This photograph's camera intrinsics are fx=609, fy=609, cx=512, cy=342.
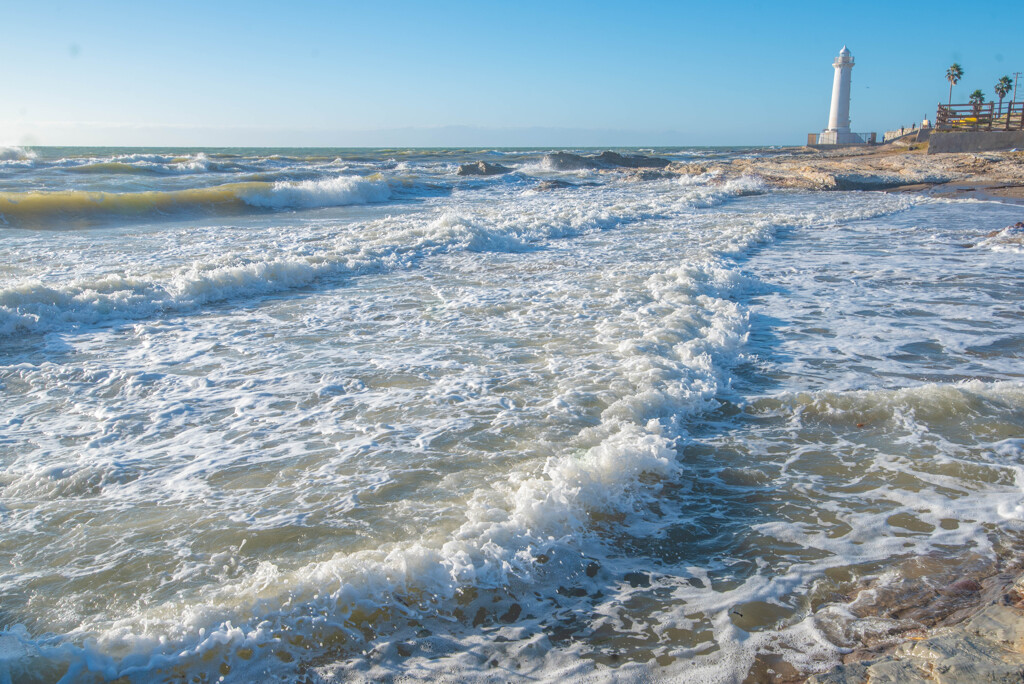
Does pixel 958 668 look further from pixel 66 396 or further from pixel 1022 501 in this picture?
pixel 66 396

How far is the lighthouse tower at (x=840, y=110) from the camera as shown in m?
55.6

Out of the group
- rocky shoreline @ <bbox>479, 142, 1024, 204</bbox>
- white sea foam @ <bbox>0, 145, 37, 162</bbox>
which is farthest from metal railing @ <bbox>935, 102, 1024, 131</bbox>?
white sea foam @ <bbox>0, 145, 37, 162</bbox>

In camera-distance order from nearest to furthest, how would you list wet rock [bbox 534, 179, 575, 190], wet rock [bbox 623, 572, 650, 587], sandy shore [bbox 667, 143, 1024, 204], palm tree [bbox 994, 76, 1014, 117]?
wet rock [bbox 623, 572, 650, 587] → sandy shore [bbox 667, 143, 1024, 204] → wet rock [bbox 534, 179, 575, 190] → palm tree [bbox 994, 76, 1014, 117]

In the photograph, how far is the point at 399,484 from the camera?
313cm

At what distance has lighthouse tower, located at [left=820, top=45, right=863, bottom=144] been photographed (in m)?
55.6

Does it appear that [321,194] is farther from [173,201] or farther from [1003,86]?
[1003,86]

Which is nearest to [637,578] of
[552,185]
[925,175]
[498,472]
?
[498,472]

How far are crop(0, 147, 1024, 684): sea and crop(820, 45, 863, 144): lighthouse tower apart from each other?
58.4m

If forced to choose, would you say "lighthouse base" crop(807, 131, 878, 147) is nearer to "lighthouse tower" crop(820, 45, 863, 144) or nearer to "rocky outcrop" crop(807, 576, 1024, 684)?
"lighthouse tower" crop(820, 45, 863, 144)

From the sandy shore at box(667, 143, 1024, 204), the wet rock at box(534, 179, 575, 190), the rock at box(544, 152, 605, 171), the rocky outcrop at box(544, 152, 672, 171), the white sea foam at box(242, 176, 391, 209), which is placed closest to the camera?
the sandy shore at box(667, 143, 1024, 204)

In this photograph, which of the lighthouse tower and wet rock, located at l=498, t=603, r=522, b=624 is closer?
wet rock, located at l=498, t=603, r=522, b=624

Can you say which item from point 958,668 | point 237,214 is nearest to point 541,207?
point 237,214

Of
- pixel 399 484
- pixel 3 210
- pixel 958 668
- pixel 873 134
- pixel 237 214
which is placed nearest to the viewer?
pixel 958 668

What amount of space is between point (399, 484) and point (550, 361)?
209 cm
